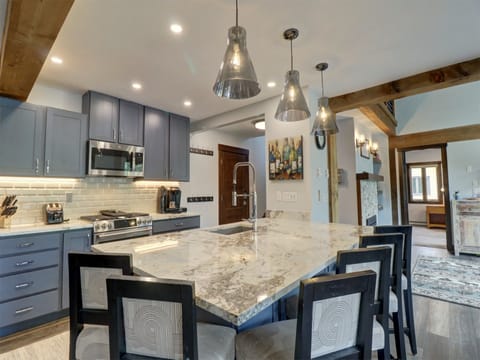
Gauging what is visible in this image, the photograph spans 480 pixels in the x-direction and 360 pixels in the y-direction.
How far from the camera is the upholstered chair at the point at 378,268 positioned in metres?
1.04

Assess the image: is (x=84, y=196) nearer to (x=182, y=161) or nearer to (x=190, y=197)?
(x=182, y=161)

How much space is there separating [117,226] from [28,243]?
0.77 metres

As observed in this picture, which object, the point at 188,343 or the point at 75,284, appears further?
the point at 75,284

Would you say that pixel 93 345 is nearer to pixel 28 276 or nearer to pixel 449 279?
pixel 28 276

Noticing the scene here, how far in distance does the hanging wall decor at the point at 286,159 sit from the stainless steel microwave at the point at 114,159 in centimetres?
179

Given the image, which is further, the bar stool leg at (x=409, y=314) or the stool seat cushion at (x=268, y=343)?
the bar stool leg at (x=409, y=314)

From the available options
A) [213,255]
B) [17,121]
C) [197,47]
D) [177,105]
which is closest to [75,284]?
[213,255]

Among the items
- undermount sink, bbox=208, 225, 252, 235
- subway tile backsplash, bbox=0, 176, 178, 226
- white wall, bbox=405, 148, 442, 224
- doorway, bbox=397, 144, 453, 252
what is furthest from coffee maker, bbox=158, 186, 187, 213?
white wall, bbox=405, 148, 442, 224

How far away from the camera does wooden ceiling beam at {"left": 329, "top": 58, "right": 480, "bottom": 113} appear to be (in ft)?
7.89

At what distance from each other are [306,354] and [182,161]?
11.6 ft

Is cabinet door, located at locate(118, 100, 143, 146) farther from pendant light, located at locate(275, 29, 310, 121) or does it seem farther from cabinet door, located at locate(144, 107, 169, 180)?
pendant light, located at locate(275, 29, 310, 121)

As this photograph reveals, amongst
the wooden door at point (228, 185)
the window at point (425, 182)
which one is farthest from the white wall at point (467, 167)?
the wooden door at point (228, 185)

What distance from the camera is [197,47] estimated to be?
210 cm

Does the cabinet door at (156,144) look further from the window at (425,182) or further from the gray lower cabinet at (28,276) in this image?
the window at (425,182)
